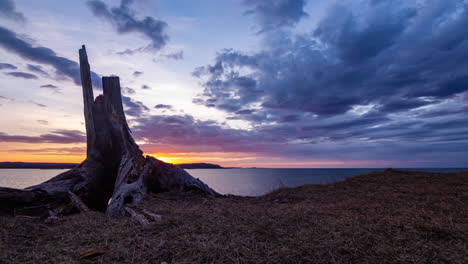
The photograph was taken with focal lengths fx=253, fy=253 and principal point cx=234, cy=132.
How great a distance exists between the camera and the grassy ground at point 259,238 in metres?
A: 3.87

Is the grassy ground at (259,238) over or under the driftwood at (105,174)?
under

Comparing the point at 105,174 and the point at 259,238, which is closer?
the point at 259,238

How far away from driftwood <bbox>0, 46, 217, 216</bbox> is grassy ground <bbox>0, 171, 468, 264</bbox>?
221 centimetres

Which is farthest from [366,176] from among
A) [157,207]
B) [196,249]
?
[196,249]

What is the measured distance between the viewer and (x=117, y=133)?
1238 cm

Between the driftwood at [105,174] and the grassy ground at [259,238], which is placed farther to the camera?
the driftwood at [105,174]

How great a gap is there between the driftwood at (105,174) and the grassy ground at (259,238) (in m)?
2.21

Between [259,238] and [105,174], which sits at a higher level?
[105,174]

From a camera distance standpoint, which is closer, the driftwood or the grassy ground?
the grassy ground

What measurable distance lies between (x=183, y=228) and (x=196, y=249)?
44.5 inches

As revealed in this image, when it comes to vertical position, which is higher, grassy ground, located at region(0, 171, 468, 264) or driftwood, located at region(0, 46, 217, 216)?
driftwood, located at region(0, 46, 217, 216)

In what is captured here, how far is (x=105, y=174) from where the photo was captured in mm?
11766

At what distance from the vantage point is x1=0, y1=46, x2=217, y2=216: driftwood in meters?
8.67

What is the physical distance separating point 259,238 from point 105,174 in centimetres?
962
